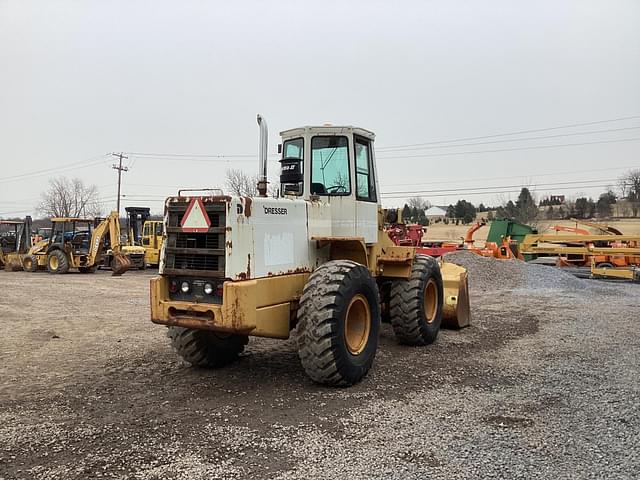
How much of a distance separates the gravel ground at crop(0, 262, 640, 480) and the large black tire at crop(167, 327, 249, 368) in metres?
0.18

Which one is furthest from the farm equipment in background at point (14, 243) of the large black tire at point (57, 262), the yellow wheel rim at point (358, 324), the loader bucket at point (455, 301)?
the yellow wheel rim at point (358, 324)

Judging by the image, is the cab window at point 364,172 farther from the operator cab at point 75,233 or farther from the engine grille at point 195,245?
the operator cab at point 75,233

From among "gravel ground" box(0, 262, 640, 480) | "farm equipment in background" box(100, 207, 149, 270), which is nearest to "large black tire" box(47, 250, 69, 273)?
"farm equipment in background" box(100, 207, 149, 270)

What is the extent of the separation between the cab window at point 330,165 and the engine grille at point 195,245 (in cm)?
174

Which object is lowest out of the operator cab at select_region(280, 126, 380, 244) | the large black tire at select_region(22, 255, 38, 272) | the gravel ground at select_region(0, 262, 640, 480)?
the gravel ground at select_region(0, 262, 640, 480)

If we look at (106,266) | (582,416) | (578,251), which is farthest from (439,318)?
(106,266)

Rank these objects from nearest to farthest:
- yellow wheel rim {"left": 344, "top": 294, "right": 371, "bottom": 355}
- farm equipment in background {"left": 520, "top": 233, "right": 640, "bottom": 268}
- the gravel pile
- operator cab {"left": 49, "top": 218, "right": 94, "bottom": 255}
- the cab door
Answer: yellow wheel rim {"left": 344, "top": 294, "right": 371, "bottom": 355} < the cab door < the gravel pile < farm equipment in background {"left": 520, "top": 233, "right": 640, "bottom": 268} < operator cab {"left": 49, "top": 218, "right": 94, "bottom": 255}

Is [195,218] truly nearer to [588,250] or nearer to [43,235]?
[588,250]

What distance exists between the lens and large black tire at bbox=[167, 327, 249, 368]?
673cm

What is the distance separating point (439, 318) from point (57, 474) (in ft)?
19.5

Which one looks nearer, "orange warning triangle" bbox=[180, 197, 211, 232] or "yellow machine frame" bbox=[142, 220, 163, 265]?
"orange warning triangle" bbox=[180, 197, 211, 232]

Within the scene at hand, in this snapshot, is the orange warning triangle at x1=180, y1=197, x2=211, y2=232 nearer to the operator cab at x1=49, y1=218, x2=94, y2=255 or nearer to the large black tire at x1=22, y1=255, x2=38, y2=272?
the operator cab at x1=49, y1=218, x2=94, y2=255

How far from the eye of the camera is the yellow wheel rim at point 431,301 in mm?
8602

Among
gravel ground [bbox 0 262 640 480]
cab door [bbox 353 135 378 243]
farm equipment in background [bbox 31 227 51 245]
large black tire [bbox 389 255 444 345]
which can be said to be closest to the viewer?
gravel ground [bbox 0 262 640 480]
